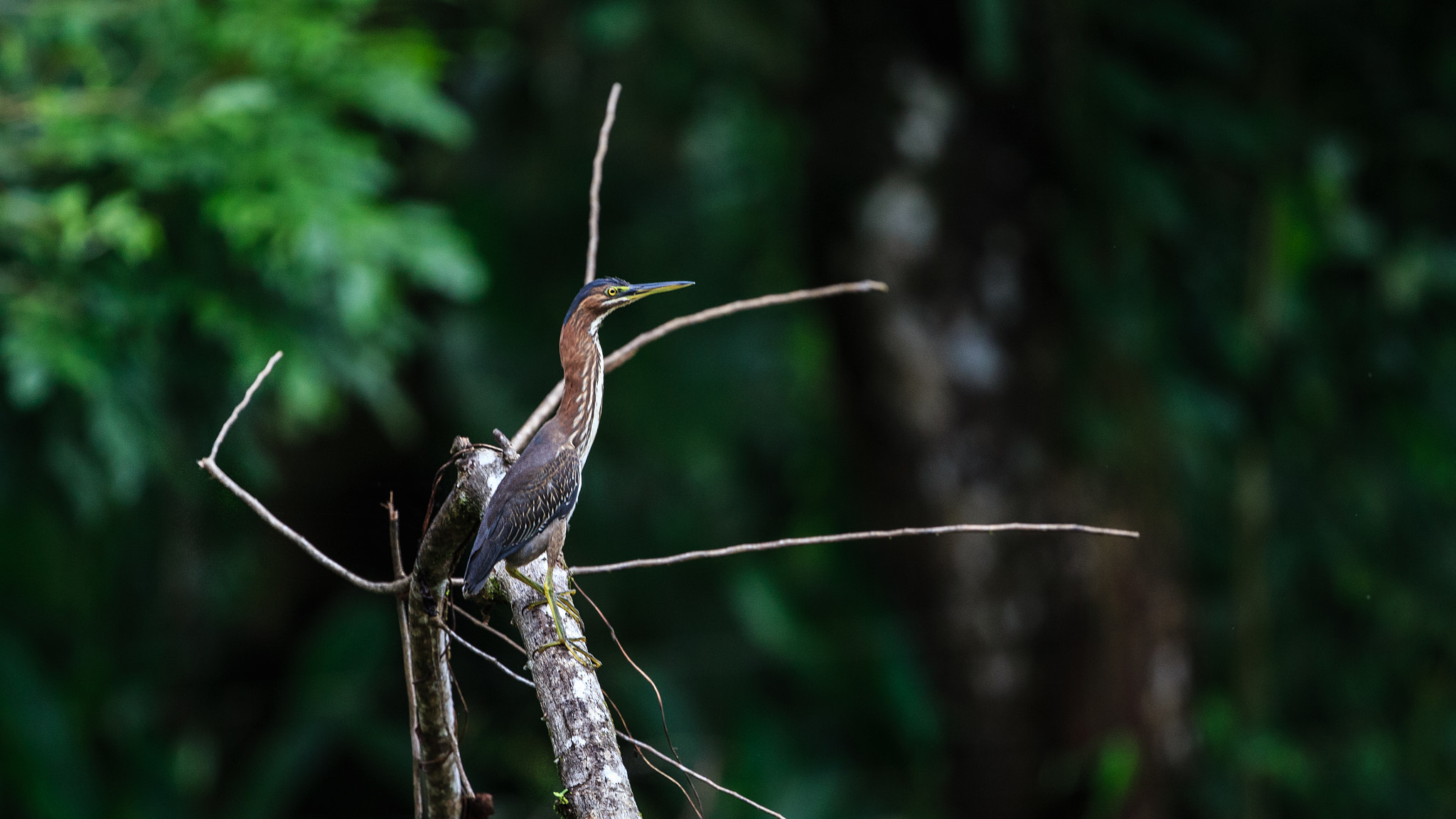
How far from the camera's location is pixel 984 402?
3898 mm

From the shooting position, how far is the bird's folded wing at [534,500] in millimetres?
1101

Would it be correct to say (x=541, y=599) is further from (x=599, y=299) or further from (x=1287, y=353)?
(x=1287, y=353)

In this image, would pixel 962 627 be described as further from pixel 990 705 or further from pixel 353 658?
pixel 353 658

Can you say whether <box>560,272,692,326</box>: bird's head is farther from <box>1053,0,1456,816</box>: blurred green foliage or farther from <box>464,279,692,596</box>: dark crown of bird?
<box>1053,0,1456,816</box>: blurred green foliage

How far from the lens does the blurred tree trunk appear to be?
3900 millimetres

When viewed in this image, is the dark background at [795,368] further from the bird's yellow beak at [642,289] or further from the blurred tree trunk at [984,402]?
the bird's yellow beak at [642,289]

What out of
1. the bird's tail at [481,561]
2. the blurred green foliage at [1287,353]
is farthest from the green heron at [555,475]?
the blurred green foliage at [1287,353]

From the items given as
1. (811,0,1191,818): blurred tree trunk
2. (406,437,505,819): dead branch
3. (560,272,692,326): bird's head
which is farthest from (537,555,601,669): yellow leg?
(811,0,1191,818): blurred tree trunk

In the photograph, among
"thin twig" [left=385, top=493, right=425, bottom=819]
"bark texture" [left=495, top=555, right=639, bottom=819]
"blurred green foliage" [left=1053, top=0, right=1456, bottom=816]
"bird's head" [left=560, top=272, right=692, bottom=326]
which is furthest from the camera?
"blurred green foliage" [left=1053, top=0, right=1456, bottom=816]

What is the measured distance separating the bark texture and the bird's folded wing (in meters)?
0.11

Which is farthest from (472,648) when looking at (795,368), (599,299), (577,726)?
(795,368)

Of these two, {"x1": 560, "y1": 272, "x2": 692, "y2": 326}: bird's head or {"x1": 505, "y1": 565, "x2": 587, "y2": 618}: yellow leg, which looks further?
{"x1": 560, "y1": 272, "x2": 692, "y2": 326}: bird's head

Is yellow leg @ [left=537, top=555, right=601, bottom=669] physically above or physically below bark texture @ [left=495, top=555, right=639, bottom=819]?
above

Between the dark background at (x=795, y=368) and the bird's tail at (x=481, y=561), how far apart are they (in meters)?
1.68
